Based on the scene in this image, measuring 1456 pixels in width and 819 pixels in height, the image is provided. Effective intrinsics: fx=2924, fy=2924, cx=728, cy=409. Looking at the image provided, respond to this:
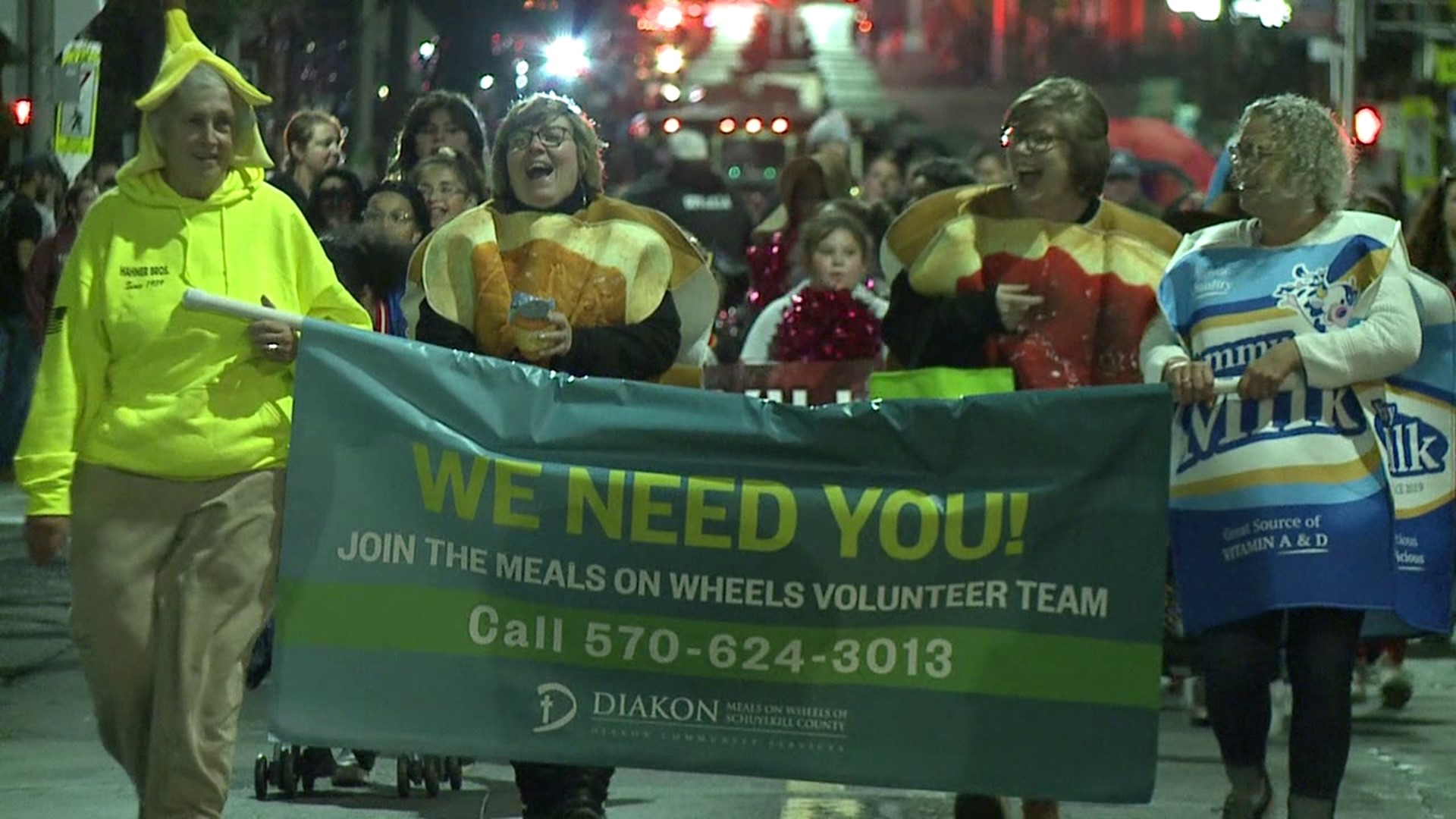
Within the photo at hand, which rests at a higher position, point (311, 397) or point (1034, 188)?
point (1034, 188)

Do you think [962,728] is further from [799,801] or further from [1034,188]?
[799,801]

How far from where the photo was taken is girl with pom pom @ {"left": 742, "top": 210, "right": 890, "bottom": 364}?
Answer: 1088cm

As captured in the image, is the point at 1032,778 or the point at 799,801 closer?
the point at 1032,778

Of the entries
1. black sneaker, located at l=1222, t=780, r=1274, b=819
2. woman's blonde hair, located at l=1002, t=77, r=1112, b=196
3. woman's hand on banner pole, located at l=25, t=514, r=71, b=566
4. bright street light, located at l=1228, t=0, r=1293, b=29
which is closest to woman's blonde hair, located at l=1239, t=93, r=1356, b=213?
woman's blonde hair, located at l=1002, t=77, r=1112, b=196

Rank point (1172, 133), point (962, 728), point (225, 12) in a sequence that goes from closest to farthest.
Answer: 1. point (962, 728)
2. point (1172, 133)
3. point (225, 12)

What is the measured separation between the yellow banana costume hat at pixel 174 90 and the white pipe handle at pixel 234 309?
1.29 feet

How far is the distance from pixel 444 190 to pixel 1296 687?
434 cm

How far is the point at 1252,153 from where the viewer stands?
695 centimetres

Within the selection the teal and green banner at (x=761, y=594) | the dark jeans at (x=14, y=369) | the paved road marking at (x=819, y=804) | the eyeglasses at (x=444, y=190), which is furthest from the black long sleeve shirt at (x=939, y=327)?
the dark jeans at (x=14, y=369)

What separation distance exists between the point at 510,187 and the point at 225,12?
22.2 meters

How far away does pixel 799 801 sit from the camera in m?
8.86

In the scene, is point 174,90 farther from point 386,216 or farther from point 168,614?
point 386,216

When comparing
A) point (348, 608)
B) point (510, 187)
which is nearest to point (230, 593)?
point (348, 608)

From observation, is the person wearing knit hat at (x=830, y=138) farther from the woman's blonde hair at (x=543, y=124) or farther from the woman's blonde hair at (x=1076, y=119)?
the woman's blonde hair at (x=1076, y=119)
